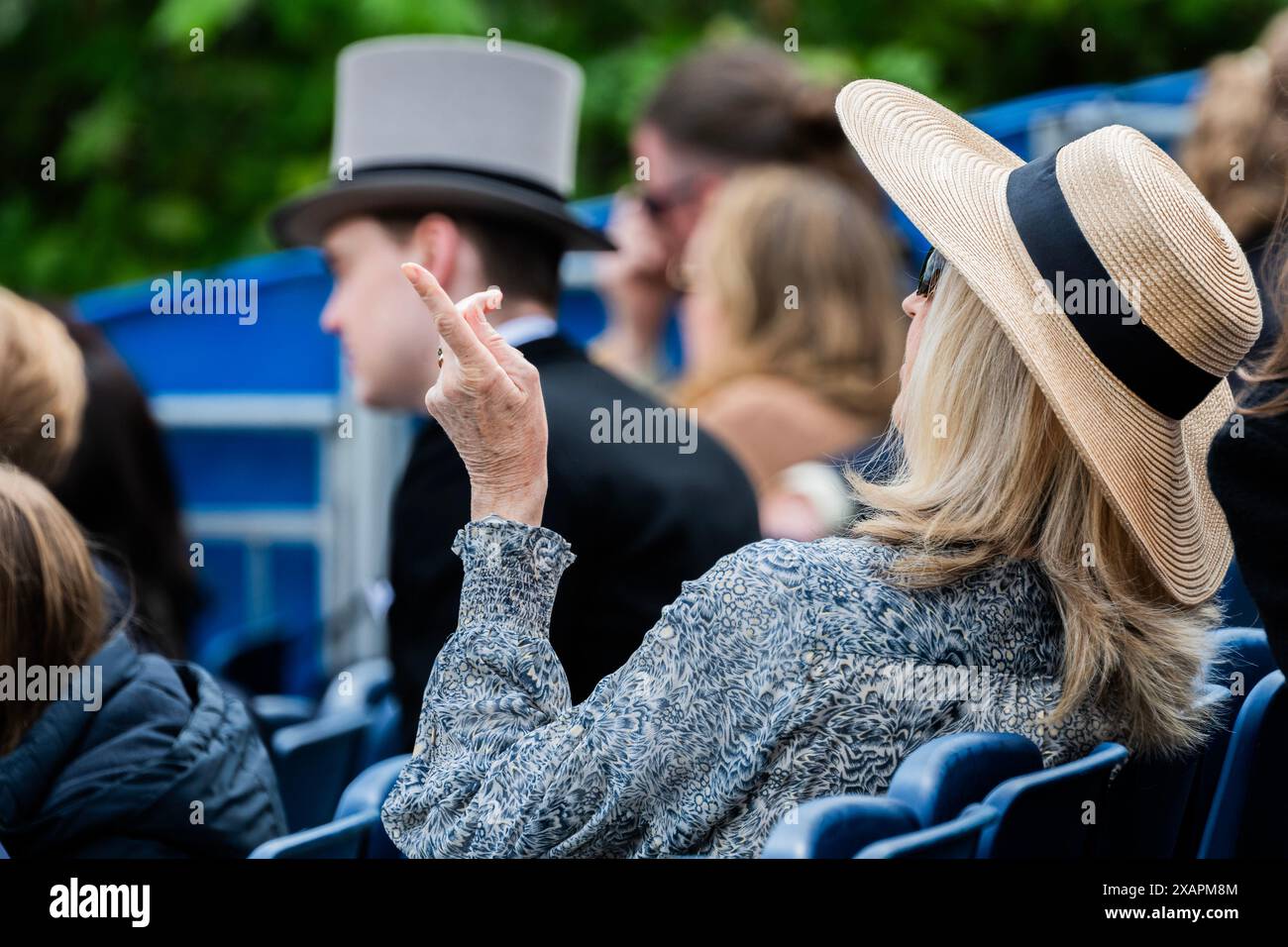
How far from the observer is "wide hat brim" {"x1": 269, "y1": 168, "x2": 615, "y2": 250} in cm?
218

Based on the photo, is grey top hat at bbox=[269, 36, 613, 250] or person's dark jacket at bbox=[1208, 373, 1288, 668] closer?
person's dark jacket at bbox=[1208, 373, 1288, 668]

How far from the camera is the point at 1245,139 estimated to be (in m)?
2.42

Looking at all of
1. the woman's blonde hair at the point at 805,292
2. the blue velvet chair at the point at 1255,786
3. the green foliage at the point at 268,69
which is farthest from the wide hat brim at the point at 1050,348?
the green foliage at the point at 268,69

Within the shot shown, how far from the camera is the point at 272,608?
4309 mm

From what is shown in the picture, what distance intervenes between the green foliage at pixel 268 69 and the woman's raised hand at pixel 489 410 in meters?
3.25

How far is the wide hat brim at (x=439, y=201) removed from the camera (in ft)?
7.16

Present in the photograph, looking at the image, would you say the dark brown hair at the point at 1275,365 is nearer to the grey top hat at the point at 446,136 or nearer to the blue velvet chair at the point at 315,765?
the grey top hat at the point at 446,136

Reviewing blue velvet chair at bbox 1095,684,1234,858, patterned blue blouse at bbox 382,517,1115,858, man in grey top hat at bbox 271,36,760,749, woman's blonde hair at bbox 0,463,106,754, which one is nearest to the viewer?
patterned blue blouse at bbox 382,517,1115,858

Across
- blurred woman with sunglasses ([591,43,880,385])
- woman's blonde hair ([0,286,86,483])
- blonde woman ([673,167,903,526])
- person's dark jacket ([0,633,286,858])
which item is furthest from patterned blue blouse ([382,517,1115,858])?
blurred woman with sunglasses ([591,43,880,385])

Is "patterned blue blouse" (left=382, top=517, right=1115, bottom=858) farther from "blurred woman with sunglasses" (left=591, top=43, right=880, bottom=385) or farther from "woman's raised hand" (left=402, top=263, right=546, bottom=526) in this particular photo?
"blurred woman with sunglasses" (left=591, top=43, right=880, bottom=385)

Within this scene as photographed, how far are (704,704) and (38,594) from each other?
912mm

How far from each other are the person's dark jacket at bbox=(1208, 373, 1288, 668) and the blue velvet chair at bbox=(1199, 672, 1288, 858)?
0.54ft

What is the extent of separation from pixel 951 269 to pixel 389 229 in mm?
902

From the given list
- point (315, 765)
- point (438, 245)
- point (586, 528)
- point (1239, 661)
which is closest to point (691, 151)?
point (438, 245)
